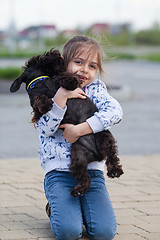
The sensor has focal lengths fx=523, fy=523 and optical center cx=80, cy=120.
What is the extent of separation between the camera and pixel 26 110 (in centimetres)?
1096

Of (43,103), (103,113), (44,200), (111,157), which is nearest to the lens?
(43,103)

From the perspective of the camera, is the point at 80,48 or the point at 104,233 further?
the point at 80,48

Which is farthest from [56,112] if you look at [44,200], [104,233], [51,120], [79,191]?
[44,200]

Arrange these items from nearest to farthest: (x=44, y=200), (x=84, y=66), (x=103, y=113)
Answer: (x=103, y=113) → (x=84, y=66) → (x=44, y=200)

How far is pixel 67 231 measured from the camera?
3.44m

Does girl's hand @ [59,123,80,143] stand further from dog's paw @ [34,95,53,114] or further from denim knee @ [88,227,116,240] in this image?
denim knee @ [88,227,116,240]

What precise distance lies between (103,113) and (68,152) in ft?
1.20

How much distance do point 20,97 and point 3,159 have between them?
585 cm

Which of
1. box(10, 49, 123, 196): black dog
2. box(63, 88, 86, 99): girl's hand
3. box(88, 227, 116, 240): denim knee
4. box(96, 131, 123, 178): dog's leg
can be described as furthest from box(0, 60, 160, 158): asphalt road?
box(88, 227, 116, 240): denim knee

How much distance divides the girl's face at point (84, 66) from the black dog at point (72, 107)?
15cm

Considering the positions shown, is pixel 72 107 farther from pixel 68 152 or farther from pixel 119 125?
pixel 119 125

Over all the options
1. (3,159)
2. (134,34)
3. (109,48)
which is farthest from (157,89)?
(134,34)

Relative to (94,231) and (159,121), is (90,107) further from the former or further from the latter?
(159,121)

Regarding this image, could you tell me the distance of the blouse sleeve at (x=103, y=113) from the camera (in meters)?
3.56
